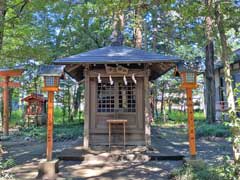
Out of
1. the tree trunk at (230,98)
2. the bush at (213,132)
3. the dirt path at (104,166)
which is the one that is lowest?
the dirt path at (104,166)

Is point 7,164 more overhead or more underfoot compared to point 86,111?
more underfoot

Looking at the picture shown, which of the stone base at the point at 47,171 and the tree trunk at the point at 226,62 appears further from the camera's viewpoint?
the stone base at the point at 47,171

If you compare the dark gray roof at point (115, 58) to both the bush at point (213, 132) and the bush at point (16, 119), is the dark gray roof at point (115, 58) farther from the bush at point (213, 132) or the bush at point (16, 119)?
the bush at point (16, 119)

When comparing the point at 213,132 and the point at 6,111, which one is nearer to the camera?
the point at 213,132

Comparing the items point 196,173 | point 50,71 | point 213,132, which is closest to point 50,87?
point 50,71

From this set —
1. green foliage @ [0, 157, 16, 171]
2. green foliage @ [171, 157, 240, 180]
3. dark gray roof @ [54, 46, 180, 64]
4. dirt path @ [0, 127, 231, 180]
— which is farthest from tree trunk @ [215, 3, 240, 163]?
green foliage @ [0, 157, 16, 171]

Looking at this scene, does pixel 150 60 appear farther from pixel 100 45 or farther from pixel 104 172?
pixel 100 45

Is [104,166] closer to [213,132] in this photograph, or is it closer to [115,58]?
[115,58]

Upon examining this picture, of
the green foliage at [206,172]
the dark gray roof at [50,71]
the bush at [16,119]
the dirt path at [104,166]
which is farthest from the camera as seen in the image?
the bush at [16,119]

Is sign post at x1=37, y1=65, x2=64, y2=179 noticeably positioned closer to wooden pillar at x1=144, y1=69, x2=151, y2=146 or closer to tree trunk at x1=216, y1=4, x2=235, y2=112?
wooden pillar at x1=144, y1=69, x2=151, y2=146

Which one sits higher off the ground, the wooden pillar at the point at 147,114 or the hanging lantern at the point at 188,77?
the hanging lantern at the point at 188,77

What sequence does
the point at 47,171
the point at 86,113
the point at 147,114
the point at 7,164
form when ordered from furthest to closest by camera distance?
the point at 86,113, the point at 147,114, the point at 7,164, the point at 47,171

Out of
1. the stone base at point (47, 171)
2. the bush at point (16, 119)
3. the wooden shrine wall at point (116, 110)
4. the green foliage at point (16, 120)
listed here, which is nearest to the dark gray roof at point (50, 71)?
the stone base at point (47, 171)

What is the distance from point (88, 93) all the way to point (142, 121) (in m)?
1.75
